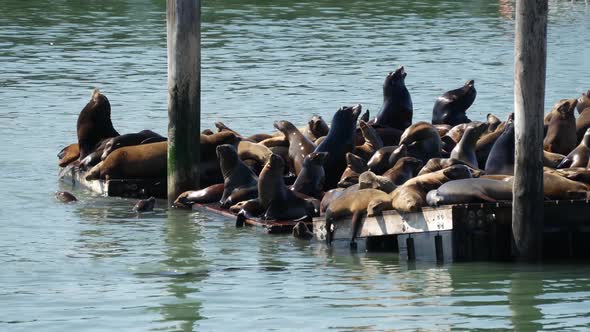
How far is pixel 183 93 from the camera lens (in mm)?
13875

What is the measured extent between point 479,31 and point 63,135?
20595 millimetres

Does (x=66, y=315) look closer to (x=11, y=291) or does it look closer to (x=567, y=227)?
(x=11, y=291)

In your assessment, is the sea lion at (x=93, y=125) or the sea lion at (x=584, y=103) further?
the sea lion at (x=584, y=103)

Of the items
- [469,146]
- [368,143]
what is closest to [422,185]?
[469,146]

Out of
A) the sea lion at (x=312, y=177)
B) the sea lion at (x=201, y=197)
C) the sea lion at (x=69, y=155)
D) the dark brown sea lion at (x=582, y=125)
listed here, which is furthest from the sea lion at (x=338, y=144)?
the sea lion at (x=69, y=155)

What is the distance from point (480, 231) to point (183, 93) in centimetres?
406

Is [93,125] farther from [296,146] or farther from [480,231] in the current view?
[480,231]

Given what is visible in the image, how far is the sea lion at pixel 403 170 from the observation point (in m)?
12.5

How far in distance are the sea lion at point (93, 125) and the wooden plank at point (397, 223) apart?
15.1 ft

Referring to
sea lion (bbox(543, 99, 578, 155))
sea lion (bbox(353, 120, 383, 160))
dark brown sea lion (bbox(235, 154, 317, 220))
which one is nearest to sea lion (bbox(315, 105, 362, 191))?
sea lion (bbox(353, 120, 383, 160))

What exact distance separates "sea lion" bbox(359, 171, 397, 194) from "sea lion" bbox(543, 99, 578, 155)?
2523 mm

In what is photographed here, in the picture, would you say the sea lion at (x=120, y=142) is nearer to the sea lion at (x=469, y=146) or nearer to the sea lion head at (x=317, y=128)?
the sea lion head at (x=317, y=128)

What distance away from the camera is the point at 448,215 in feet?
35.2

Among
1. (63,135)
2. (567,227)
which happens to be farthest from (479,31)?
(567,227)
